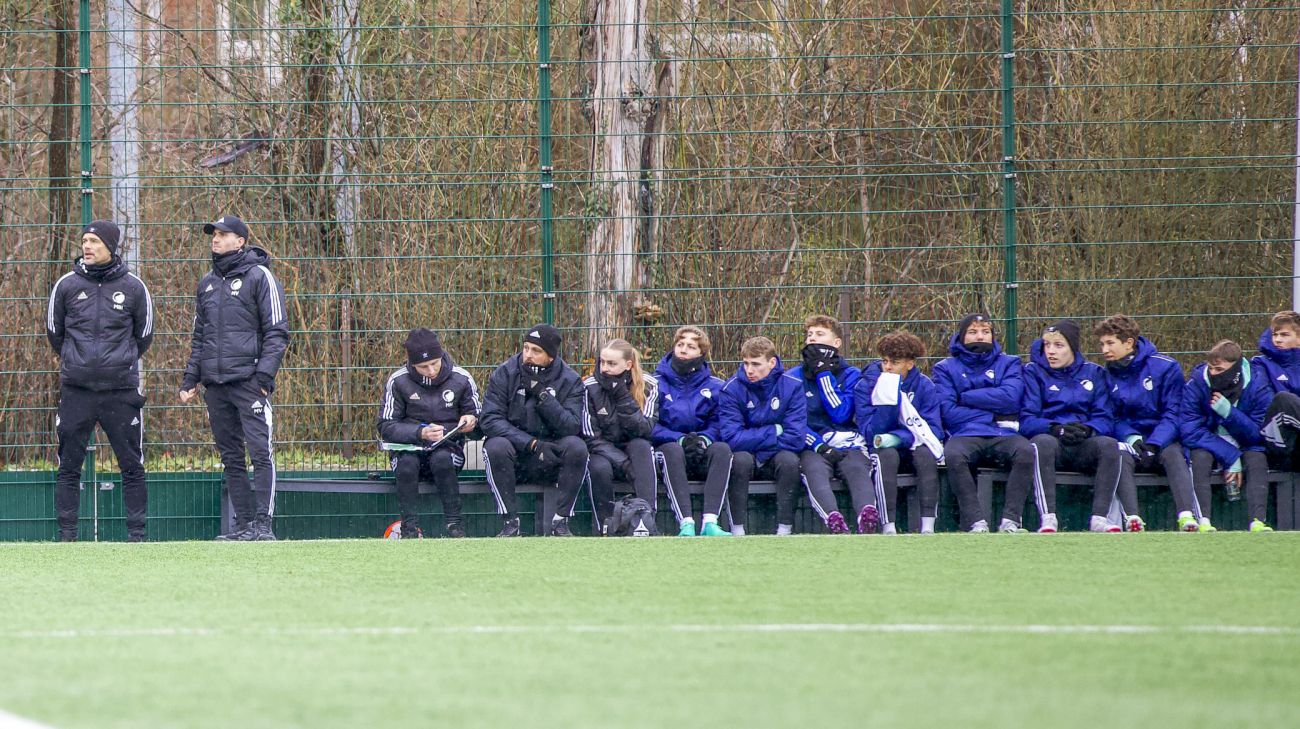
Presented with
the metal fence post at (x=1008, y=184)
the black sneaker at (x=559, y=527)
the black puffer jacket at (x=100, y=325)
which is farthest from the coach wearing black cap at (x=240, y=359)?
the metal fence post at (x=1008, y=184)

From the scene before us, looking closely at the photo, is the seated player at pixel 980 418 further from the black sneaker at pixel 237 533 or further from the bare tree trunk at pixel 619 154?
the black sneaker at pixel 237 533

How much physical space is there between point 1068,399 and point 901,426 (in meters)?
0.94

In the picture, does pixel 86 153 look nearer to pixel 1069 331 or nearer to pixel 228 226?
pixel 228 226

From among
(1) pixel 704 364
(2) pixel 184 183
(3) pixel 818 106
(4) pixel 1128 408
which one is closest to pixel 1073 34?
(3) pixel 818 106

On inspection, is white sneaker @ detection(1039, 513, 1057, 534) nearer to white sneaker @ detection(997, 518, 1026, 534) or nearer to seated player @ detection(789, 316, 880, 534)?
white sneaker @ detection(997, 518, 1026, 534)

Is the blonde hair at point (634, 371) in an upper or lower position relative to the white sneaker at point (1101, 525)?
upper

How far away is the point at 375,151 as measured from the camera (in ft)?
→ 30.3

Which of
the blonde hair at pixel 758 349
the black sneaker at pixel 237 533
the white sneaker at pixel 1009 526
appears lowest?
the black sneaker at pixel 237 533

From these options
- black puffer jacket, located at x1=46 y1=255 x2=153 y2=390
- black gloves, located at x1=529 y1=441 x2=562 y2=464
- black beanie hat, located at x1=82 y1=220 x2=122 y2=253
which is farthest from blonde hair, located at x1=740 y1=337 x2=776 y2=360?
black beanie hat, located at x1=82 y1=220 x2=122 y2=253

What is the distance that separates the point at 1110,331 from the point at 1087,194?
107cm

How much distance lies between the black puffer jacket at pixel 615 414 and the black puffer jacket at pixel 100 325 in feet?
8.13

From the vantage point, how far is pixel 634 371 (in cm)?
884

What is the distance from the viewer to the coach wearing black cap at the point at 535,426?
8.67m

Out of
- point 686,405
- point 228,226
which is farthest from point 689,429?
point 228,226
